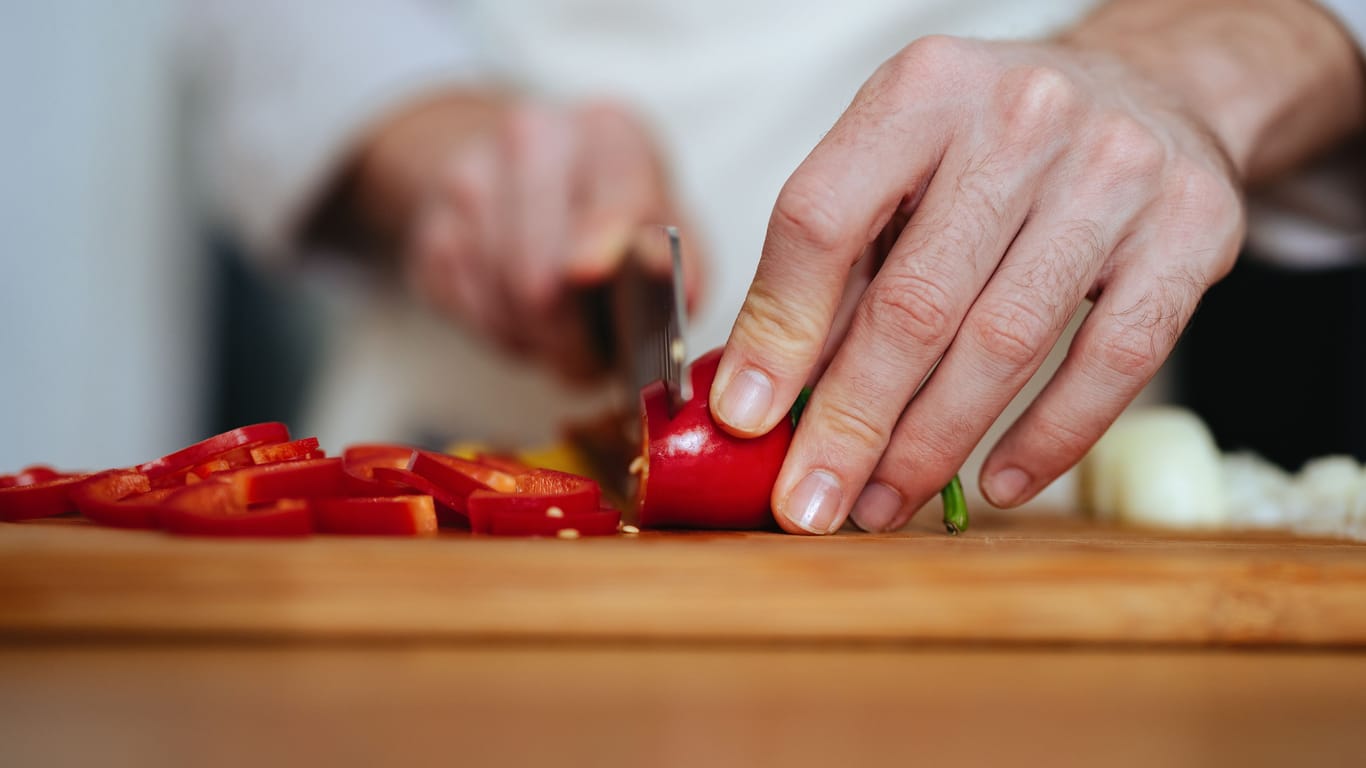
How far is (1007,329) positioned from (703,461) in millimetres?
302

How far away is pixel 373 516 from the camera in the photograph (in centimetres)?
92

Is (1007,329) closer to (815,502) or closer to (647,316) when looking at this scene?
(815,502)

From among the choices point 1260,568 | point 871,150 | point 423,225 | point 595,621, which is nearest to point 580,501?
point 595,621

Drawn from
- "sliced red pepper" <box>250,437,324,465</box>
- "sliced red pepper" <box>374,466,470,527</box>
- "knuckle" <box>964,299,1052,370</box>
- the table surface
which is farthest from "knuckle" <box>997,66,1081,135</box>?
"sliced red pepper" <box>250,437,324,465</box>

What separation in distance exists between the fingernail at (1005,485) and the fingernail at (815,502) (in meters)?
0.20

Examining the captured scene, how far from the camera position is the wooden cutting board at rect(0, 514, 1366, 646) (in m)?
0.75

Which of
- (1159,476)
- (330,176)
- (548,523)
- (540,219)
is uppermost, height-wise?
(330,176)

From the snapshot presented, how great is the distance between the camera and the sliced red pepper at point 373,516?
913 millimetres

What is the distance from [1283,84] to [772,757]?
1.40m

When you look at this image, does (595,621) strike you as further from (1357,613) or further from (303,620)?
(1357,613)

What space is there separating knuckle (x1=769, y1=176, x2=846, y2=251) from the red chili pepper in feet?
0.59

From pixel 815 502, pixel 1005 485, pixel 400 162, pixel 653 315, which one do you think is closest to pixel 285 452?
pixel 653 315

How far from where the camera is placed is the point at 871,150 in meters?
0.89

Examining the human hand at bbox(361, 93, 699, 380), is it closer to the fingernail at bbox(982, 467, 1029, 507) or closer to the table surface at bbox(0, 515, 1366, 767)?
the fingernail at bbox(982, 467, 1029, 507)
